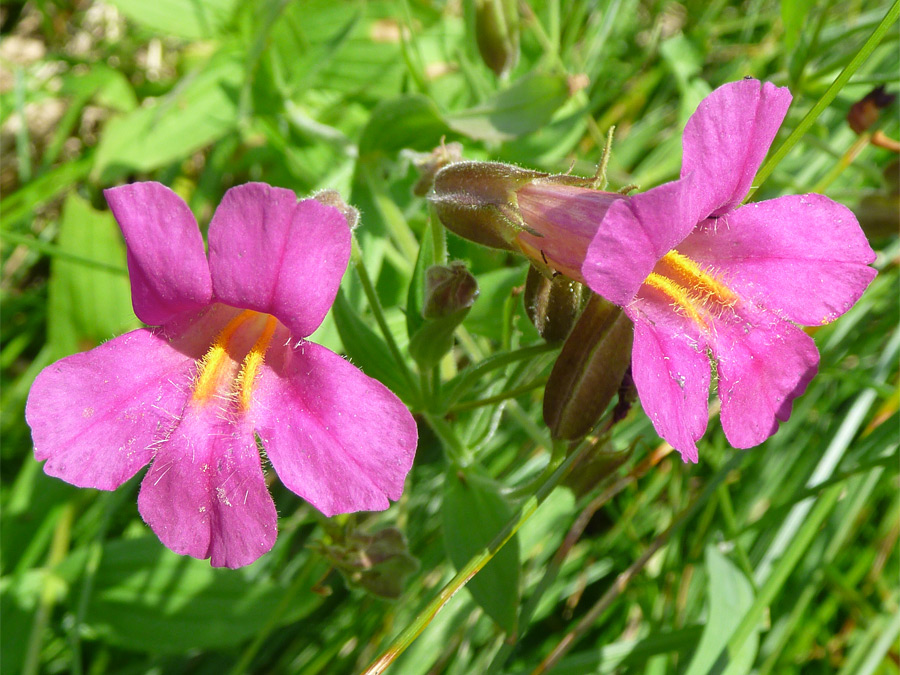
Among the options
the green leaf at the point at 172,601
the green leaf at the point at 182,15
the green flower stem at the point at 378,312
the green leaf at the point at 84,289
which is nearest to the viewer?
the green flower stem at the point at 378,312

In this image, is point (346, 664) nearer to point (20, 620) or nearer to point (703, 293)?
point (20, 620)

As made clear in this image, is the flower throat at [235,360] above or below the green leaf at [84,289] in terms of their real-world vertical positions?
above

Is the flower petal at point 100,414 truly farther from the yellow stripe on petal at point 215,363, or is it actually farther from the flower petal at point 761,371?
the flower petal at point 761,371

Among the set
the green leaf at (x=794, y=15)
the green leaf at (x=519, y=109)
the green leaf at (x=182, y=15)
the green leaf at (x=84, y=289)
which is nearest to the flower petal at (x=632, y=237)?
the green leaf at (x=519, y=109)

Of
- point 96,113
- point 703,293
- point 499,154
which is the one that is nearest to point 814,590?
point 703,293

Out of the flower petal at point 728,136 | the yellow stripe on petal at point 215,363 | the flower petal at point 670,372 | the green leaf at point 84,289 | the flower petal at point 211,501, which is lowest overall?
the green leaf at point 84,289

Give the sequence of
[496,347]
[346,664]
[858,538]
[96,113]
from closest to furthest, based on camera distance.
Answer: [346,664]
[496,347]
[858,538]
[96,113]

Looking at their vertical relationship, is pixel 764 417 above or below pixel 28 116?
above
